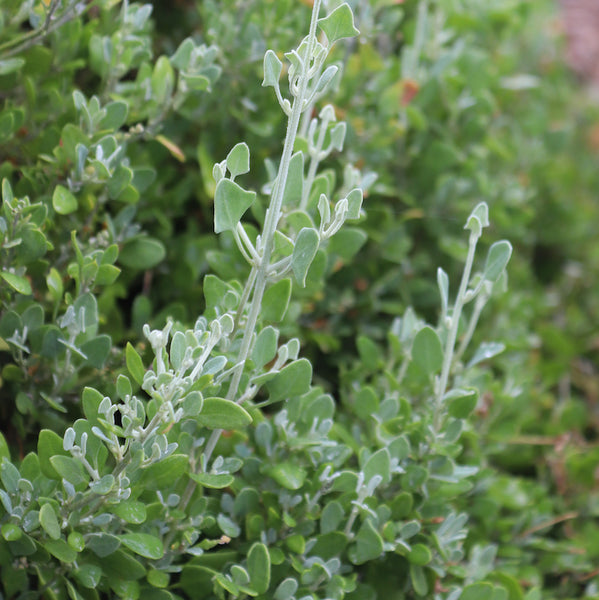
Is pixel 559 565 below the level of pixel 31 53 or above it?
below

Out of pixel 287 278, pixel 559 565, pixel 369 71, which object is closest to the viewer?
pixel 287 278

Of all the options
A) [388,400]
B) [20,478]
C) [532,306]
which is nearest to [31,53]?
[20,478]

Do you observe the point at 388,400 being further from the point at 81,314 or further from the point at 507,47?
the point at 507,47

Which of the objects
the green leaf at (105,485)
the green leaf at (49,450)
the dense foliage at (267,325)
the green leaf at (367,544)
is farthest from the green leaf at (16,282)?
the green leaf at (367,544)

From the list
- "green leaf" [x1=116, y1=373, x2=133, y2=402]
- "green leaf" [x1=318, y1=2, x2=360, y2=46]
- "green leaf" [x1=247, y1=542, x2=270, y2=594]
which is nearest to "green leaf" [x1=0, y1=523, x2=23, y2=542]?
"green leaf" [x1=116, y1=373, x2=133, y2=402]

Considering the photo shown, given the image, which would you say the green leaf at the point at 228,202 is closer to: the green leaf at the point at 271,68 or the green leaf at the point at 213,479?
the green leaf at the point at 271,68


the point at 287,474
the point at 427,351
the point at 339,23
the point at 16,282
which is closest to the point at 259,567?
the point at 287,474

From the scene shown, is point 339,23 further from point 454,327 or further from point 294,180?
point 454,327
